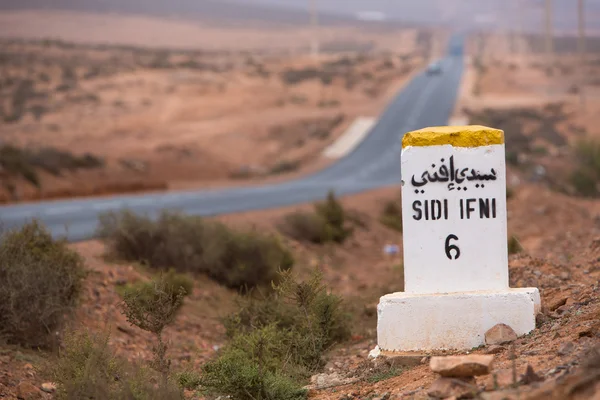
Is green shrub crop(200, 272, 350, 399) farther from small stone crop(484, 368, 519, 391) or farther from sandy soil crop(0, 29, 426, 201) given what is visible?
sandy soil crop(0, 29, 426, 201)

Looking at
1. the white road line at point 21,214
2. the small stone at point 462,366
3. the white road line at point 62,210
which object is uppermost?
the small stone at point 462,366

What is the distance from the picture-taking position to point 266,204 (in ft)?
95.9

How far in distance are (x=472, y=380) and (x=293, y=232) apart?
15348 mm

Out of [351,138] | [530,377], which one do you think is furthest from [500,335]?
[351,138]

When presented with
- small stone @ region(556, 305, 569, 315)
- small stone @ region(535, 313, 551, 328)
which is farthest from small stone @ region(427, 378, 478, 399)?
small stone @ region(556, 305, 569, 315)

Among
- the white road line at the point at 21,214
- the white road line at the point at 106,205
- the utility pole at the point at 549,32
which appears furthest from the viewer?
the utility pole at the point at 549,32

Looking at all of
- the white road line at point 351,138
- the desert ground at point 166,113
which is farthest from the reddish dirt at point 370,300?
the white road line at point 351,138

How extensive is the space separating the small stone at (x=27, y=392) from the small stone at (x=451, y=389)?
4.46 meters

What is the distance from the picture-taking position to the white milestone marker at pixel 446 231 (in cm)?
967

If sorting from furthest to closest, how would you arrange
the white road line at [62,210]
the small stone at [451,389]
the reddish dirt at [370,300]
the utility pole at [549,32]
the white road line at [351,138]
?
1. the utility pole at [549,32]
2. the white road line at [351,138]
3. the white road line at [62,210]
4. the reddish dirt at [370,300]
5. the small stone at [451,389]

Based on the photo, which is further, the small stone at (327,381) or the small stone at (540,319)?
the small stone at (540,319)

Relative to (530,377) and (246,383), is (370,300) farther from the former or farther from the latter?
(530,377)

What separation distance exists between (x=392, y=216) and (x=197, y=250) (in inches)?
431

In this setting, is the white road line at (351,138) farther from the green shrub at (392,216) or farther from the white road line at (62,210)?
the white road line at (62,210)
